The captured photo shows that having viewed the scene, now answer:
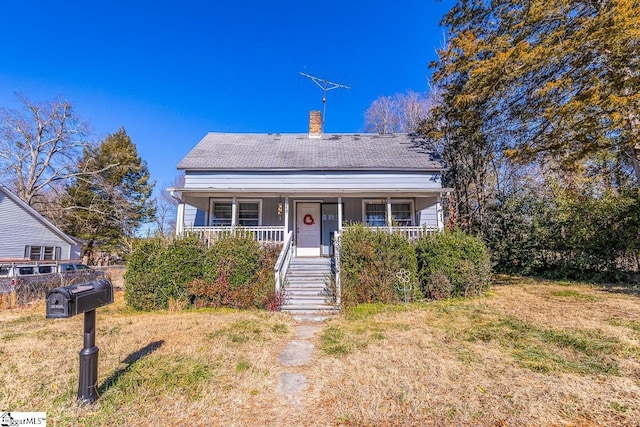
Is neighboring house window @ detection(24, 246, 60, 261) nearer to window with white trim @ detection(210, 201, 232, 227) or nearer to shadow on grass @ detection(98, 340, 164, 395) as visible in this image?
window with white trim @ detection(210, 201, 232, 227)

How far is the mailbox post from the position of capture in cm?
253

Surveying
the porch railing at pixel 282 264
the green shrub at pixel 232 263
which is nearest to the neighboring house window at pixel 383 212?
the porch railing at pixel 282 264

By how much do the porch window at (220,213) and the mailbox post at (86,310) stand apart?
9227 millimetres

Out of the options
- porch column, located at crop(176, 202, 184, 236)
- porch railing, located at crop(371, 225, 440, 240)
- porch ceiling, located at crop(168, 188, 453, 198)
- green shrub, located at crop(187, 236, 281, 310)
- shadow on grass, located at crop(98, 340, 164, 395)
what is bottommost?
shadow on grass, located at crop(98, 340, 164, 395)

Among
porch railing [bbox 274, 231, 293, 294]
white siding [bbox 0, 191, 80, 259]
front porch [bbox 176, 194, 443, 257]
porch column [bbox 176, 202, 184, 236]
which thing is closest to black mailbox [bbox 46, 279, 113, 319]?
porch railing [bbox 274, 231, 293, 294]

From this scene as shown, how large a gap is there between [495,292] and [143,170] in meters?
32.3

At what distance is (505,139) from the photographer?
47.0 feet

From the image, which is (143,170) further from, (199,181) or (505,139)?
(505,139)

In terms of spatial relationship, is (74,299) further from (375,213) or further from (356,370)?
(375,213)

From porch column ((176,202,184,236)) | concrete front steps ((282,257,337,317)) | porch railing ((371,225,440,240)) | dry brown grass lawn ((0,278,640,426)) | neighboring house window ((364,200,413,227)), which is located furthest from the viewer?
neighboring house window ((364,200,413,227))

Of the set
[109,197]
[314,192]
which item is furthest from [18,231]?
[314,192]

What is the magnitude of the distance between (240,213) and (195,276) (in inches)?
181

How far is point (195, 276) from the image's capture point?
8000 mm

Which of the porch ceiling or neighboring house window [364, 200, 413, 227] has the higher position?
the porch ceiling
